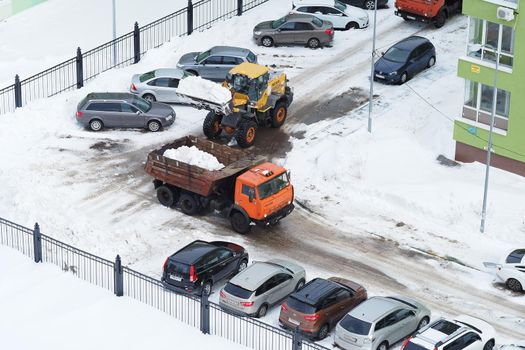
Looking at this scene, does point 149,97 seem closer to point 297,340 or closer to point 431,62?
point 431,62

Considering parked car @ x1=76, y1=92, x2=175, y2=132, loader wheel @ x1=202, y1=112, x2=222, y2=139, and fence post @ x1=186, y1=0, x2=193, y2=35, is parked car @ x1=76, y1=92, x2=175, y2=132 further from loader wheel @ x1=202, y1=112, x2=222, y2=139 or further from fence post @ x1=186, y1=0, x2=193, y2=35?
fence post @ x1=186, y1=0, x2=193, y2=35

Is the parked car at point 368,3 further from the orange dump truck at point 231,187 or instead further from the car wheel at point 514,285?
the car wheel at point 514,285

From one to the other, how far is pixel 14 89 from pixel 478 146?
831 inches

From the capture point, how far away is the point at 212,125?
2168 inches

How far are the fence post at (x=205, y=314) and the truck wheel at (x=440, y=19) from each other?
29.4m

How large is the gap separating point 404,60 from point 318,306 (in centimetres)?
2192

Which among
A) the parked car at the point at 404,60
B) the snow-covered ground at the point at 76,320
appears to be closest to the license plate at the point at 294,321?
the snow-covered ground at the point at 76,320

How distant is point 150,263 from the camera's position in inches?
1828

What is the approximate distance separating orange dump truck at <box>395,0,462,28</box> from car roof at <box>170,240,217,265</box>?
23736 millimetres

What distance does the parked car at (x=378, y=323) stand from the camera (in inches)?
1576

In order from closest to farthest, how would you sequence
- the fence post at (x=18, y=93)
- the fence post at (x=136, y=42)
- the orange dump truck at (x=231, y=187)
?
the orange dump truck at (x=231, y=187), the fence post at (x=18, y=93), the fence post at (x=136, y=42)

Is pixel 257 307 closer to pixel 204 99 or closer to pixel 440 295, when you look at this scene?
pixel 440 295

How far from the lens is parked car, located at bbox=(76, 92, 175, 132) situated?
183 feet

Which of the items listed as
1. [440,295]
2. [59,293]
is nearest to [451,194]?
[440,295]
